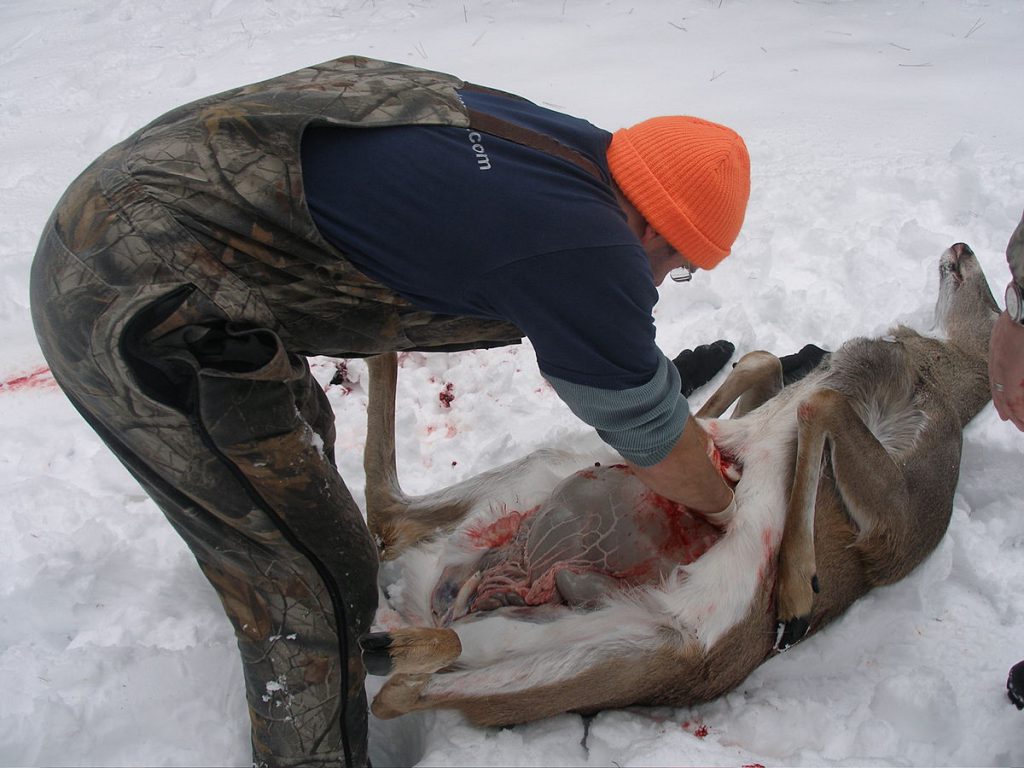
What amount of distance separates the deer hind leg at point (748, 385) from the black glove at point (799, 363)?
0.21 meters

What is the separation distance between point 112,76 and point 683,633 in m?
6.66

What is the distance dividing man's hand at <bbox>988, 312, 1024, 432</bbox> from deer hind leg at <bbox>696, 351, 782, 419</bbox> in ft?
4.33

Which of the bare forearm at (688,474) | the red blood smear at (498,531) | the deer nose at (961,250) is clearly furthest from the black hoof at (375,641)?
the deer nose at (961,250)

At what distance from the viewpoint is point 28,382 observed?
3996 millimetres

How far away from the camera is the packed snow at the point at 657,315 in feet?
8.27

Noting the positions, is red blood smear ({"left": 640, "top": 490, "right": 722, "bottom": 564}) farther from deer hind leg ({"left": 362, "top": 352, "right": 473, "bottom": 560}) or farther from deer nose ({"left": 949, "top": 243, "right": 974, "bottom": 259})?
deer nose ({"left": 949, "top": 243, "right": 974, "bottom": 259})

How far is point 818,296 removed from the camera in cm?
Result: 424

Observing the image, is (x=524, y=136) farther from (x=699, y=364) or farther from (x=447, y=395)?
(x=699, y=364)

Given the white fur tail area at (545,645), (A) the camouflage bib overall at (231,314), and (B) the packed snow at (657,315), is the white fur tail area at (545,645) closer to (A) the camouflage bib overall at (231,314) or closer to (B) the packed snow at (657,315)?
(B) the packed snow at (657,315)

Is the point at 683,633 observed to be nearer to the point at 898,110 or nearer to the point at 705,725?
the point at 705,725

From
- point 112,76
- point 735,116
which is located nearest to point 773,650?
point 735,116

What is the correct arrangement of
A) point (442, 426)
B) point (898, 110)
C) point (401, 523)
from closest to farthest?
1. point (401, 523)
2. point (442, 426)
3. point (898, 110)

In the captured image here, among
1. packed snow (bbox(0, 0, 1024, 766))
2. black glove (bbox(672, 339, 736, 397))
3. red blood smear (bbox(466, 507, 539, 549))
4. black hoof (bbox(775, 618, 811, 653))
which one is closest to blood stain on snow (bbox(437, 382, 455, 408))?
packed snow (bbox(0, 0, 1024, 766))

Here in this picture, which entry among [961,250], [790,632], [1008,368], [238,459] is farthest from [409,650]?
[961,250]
